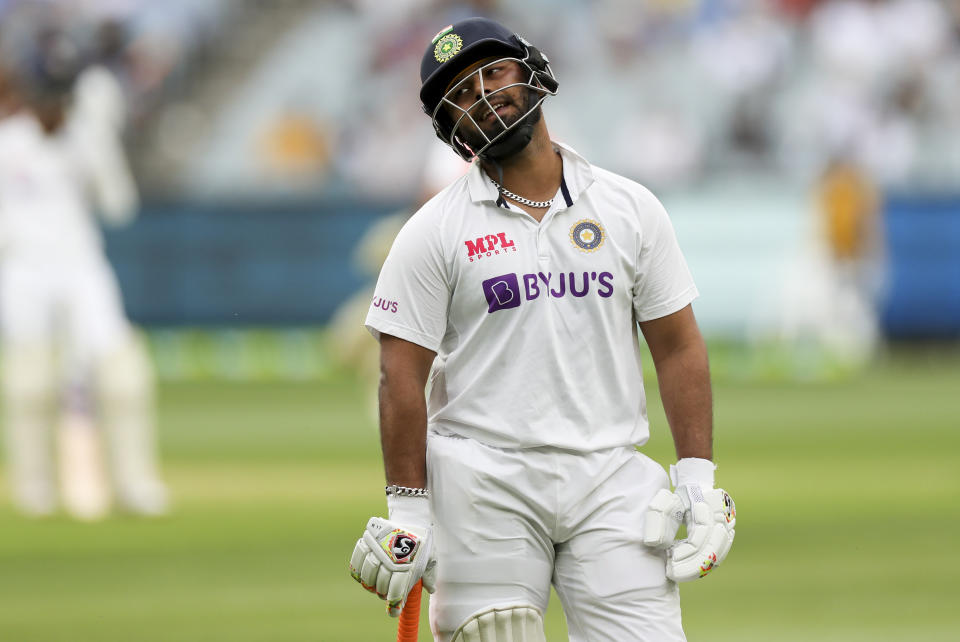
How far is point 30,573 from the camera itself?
9.14 m

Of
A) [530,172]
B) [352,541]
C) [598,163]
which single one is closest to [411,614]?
[530,172]

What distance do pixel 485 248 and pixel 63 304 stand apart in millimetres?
6701

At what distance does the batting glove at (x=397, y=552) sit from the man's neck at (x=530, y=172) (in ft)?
2.88

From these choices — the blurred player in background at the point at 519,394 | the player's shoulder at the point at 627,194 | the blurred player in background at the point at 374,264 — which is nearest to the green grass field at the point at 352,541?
the blurred player in background at the point at 374,264

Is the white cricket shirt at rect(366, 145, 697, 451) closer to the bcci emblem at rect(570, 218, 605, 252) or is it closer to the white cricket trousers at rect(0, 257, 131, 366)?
the bcci emblem at rect(570, 218, 605, 252)

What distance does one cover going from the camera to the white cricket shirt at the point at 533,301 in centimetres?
482

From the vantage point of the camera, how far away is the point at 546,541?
4.88 meters

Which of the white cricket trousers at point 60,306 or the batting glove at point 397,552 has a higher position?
the white cricket trousers at point 60,306

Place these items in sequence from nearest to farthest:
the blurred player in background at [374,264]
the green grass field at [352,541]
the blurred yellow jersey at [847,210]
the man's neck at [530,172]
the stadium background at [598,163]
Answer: the man's neck at [530,172]
the green grass field at [352,541]
the blurred player in background at [374,264]
the stadium background at [598,163]
the blurred yellow jersey at [847,210]

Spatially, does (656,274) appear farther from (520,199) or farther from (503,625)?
(503,625)

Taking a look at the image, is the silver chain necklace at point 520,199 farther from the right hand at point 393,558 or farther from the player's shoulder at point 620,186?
the right hand at point 393,558

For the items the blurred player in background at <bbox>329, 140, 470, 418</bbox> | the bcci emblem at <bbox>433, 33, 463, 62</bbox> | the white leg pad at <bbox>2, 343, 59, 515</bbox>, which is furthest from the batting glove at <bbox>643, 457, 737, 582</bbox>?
the white leg pad at <bbox>2, 343, 59, 515</bbox>

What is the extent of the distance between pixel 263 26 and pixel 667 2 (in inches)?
223

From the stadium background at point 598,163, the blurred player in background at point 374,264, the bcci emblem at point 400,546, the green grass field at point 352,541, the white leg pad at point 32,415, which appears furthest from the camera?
the stadium background at point 598,163
